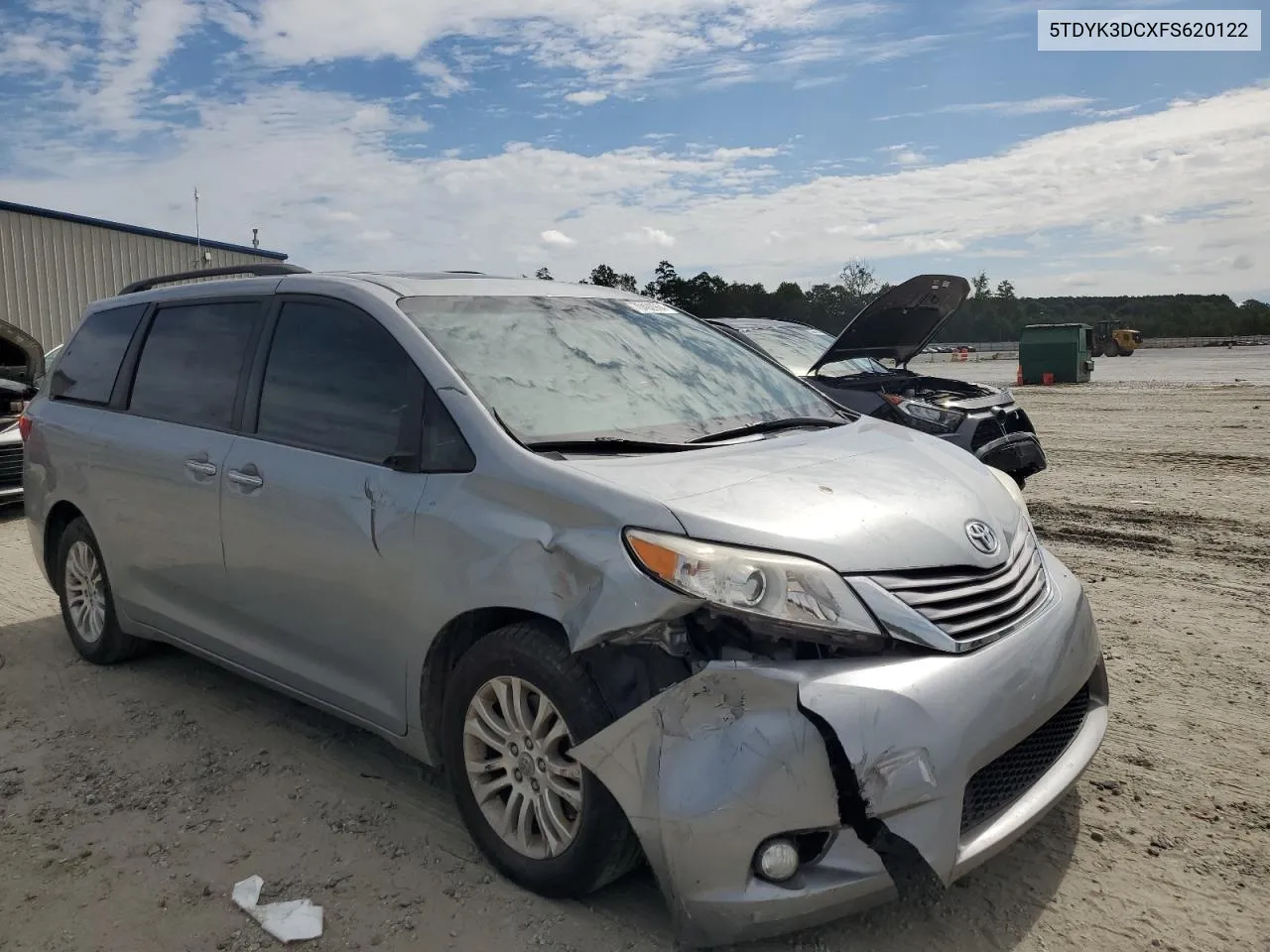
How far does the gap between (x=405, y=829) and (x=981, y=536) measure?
204 centimetres

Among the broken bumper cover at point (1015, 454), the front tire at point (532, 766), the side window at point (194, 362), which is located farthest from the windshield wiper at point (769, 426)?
the broken bumper cover at point (1015, 454)

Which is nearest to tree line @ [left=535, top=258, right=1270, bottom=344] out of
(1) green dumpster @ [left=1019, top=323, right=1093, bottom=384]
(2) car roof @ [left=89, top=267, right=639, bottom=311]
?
(1) green dumpster @ [left=1019, top=323, right=1093, bottom=384]

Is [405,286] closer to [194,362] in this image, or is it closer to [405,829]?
[194,362]

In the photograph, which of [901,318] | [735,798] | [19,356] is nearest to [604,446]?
[735,798]

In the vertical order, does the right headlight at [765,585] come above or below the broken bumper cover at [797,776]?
above

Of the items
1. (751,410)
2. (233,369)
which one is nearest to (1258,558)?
(751,410)

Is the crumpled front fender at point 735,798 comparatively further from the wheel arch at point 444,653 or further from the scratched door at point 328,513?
the scratched door at point 328,513

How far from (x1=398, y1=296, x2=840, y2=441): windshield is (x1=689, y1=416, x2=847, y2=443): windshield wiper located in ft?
0.12

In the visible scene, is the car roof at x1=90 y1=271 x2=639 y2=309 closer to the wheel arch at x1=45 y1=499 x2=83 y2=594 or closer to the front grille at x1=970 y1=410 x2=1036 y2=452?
the wheel arch at x1=45 y1=499 x2=83 y2=594

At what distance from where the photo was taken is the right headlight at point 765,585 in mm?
2482

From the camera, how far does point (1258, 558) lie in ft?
20.9

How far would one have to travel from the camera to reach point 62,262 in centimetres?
2375

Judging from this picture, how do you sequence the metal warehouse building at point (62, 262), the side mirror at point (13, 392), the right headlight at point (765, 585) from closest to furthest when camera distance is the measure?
the right headlight at point (765, 585) → the side mirror at point (13, 392) → the metal warehouse building at point (62, 262)

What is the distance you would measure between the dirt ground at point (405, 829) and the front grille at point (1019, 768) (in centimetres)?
35
